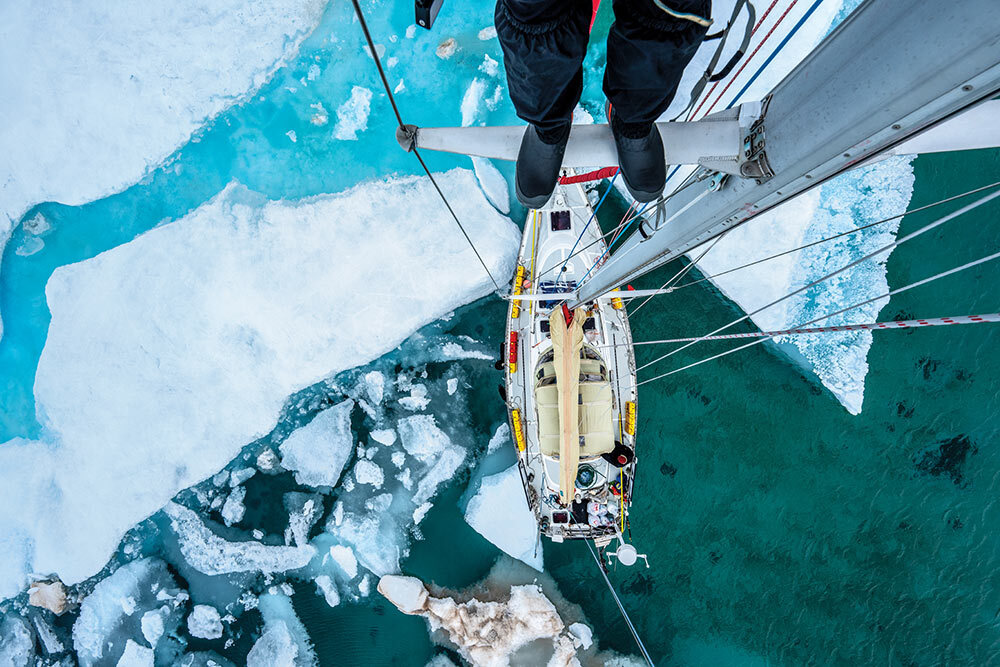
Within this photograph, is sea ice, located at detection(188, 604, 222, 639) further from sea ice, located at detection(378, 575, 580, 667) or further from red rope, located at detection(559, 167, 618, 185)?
red rope, located at detection(559, 167, 618, 185)

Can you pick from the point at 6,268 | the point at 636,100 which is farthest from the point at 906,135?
the point at 6,268

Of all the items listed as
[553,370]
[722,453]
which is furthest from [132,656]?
[722,453]

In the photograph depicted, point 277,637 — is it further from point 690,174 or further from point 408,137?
point 690,174

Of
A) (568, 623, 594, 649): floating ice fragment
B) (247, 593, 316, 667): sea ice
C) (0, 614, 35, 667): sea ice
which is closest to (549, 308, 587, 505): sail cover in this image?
(568, 623, 594, 649): floating ice fragment

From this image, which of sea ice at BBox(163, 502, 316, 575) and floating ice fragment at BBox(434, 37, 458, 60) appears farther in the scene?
sea ice at BBox(163, 502, 316, 575)

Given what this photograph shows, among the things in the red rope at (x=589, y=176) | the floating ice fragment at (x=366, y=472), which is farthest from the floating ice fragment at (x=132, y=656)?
the red rope at (x=589, y=176)

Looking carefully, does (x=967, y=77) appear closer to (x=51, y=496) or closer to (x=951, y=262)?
(x=951, y=262)
